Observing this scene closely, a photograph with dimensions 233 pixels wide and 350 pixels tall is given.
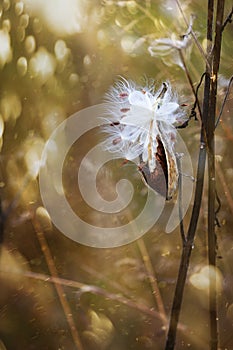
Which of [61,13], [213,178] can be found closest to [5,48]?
[61,13]

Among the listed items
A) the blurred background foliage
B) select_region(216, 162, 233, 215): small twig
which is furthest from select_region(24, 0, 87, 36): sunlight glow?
select_region(216, 162, 233, 215): small twig

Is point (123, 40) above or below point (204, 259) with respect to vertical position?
above

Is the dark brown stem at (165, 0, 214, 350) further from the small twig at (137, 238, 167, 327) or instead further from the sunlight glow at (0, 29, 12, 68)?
the sunlight glow at (0, 29, 12, 68)

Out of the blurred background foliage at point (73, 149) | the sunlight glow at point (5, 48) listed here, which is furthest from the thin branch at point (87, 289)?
the sunlight glow at point (5, 48)

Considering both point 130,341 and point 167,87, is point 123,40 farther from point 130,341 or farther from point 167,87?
point 130,341

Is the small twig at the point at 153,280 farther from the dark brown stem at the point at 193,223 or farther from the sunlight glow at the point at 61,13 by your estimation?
the sunlight glow at the point at 61,13

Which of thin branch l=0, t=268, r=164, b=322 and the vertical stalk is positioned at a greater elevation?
the vertical stalk

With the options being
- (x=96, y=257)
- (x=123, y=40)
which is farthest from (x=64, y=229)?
(x=123, y=40)
